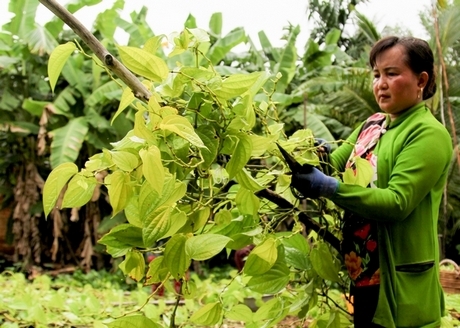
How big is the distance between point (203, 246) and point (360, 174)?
335 millimetres

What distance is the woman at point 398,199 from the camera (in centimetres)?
85

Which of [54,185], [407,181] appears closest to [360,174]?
[407,181]

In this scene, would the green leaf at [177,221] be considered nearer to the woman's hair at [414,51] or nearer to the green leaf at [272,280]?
the green leaf at [272,280]

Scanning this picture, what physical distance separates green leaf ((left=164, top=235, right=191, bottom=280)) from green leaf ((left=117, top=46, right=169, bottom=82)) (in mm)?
240

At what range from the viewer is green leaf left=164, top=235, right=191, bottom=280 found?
76 cm

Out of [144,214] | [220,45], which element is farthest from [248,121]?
[220,45]

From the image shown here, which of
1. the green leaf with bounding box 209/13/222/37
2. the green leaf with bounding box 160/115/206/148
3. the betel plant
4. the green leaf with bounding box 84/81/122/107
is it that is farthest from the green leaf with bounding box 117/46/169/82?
the green leaf with bounding box 209/13/222/37

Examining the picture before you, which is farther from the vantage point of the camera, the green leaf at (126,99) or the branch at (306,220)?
the branch at (306,220)

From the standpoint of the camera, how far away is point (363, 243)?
37.9 inches

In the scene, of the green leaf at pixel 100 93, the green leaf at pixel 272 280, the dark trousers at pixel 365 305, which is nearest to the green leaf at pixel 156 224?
the green leaf at pixel 272 280

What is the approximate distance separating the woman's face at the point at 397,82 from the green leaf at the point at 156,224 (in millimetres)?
495

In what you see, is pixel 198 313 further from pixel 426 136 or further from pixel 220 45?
pixel 220 45

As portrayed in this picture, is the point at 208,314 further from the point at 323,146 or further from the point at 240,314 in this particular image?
the point at 323,146

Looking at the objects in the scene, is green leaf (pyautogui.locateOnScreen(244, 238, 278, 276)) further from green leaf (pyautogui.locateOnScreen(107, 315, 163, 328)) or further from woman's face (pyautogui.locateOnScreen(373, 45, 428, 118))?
woman's face (pyautogui.locateOnScreen(373, 45, 428, 118))
